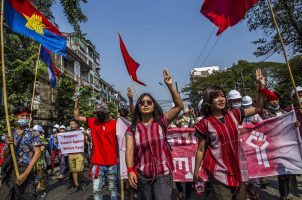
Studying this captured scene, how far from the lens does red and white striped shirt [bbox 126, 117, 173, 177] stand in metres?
3.45

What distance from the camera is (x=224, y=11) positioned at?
5.32m

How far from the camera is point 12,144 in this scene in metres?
4.12

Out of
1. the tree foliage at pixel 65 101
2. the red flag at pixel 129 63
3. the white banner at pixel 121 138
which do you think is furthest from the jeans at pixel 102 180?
the tree foliage at pixel 65 101

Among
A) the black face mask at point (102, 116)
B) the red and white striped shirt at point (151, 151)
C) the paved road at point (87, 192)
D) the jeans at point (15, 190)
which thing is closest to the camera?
the red and white striped shirt at point (151, 151)

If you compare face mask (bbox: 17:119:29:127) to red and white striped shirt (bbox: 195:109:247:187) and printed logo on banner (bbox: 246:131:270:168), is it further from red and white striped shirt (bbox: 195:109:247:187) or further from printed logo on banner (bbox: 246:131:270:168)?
printed logo on banner (bbox: 246:131:270:168)

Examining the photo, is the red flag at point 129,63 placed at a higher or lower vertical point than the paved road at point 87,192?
higher

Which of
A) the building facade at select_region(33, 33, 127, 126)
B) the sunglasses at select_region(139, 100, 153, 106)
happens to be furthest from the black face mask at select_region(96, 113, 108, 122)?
the building facade at select_region(33, 33, 127, 126)

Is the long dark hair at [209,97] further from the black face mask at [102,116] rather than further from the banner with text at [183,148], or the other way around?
the banner with text at [183,148]

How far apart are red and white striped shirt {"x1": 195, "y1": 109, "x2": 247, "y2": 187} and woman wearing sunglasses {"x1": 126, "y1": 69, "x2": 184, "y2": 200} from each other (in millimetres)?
416

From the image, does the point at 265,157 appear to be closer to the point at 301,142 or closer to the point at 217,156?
the point at 301,142

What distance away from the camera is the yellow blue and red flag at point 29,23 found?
5891mm

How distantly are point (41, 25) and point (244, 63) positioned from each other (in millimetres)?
44230

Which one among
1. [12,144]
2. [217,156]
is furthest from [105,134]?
[217,156]

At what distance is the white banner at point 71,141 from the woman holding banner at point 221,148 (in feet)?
21.0
